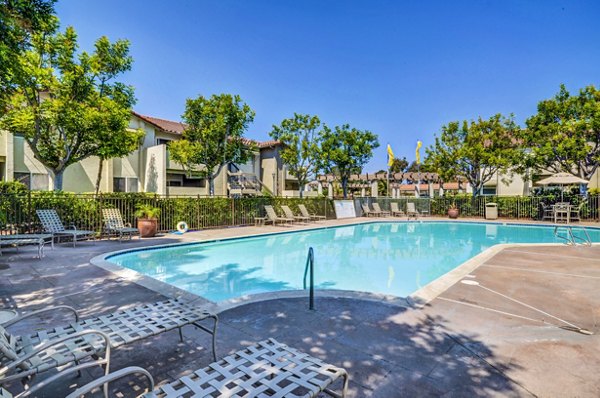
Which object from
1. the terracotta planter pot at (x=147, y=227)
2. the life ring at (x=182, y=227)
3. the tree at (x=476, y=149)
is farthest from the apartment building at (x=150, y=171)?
the tree at (x=476, y=149)

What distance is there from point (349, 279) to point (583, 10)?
13558 mm

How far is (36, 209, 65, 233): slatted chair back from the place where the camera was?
9680 mm

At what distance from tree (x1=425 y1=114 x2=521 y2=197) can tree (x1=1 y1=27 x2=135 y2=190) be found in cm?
1993

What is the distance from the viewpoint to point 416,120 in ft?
96.6

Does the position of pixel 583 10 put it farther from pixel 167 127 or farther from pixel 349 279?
pixel 167 127

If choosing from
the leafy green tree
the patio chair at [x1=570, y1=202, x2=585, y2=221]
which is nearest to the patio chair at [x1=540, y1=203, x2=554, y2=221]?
the patio chair at [x1=570, y1=202, x2=585, y2=221]

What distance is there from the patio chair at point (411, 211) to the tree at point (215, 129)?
12.5 m

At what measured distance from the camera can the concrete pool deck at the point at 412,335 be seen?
259 cm

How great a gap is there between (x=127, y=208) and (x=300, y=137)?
13.2 meters

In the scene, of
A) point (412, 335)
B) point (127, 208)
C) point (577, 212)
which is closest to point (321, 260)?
point (412, 335)

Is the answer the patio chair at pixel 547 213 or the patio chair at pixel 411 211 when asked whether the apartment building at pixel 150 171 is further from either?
the patio chair at pixel 547 213

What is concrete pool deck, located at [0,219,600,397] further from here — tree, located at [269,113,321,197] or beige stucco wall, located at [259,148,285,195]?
beige stucco wall, located at [259,148,285,195]

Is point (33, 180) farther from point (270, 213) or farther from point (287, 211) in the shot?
point (287, 211)

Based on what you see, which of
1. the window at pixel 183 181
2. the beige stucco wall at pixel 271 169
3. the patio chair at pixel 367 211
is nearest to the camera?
the window at pixel 183 181
